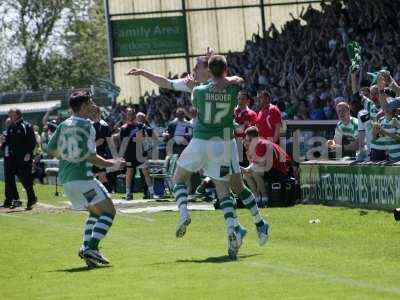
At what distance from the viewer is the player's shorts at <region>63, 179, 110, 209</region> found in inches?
534

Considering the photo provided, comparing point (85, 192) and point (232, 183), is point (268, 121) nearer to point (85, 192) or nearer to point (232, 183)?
point (232, 183)

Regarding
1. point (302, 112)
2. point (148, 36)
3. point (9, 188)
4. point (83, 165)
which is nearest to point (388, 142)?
point (83, 165)

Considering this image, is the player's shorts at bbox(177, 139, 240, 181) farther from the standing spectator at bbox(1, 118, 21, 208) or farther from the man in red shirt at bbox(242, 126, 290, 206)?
the standing spectator at bbox(1, 118, 21, 208)

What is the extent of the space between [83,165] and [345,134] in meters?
8.61

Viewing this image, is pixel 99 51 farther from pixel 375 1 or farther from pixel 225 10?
pixel 375 1

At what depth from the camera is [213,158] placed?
1374 cm

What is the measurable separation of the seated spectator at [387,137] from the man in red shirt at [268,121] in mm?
2813

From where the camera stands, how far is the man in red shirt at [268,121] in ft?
72.4

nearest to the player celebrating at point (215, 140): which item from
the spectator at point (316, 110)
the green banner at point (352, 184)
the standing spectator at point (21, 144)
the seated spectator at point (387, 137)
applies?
the seated spectator at point (387, 137)

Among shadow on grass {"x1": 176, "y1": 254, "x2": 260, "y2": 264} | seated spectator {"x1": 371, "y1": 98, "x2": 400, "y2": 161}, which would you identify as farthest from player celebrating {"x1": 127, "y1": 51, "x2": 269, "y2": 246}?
seated spectator {"x1": 371, "y1": 98, "x2": 400, "y2": 161}

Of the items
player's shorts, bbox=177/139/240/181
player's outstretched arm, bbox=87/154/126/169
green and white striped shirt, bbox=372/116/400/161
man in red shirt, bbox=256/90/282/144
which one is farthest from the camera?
man in red shirt, bbox=256/90/282/144

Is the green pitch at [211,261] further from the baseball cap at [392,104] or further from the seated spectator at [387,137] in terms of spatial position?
the baseball cap at [392,104]

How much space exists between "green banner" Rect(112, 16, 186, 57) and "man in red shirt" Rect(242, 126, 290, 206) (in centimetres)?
2009

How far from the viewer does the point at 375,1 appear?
1144 inches
